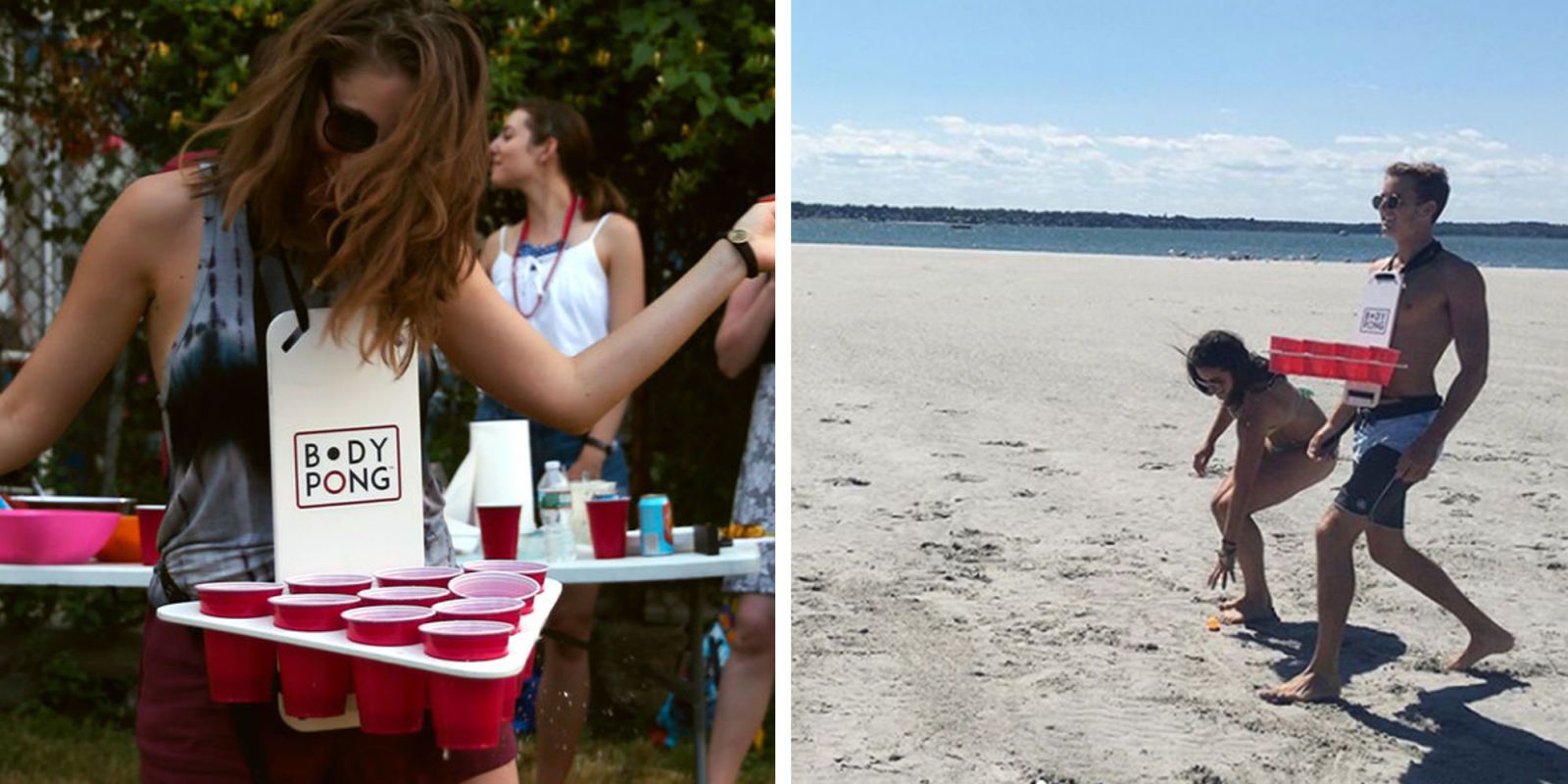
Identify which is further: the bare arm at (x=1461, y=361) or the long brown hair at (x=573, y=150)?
the long brown hair at (x=573, y=150)

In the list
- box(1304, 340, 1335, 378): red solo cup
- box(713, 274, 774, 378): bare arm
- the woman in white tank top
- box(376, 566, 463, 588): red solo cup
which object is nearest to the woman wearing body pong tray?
box(376, 566, 463, 588): red solo cup

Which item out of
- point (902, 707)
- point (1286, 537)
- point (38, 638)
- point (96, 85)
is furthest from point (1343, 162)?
point (38, 638)

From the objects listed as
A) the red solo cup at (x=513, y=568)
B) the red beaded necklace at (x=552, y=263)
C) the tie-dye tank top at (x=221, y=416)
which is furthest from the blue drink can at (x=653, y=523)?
the tie-dye tank top at (x=221, y=416)

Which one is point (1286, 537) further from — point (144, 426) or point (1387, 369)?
point (144, 426)

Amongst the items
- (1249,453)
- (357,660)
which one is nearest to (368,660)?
(357,660)

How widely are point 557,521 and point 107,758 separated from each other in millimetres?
1995

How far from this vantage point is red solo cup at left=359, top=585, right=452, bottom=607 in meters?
1.67

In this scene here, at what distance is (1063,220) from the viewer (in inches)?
159

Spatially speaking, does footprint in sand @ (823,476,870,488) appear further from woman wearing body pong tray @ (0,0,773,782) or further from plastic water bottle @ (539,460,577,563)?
woman wearing body pong tray @ (0,0,773,782)

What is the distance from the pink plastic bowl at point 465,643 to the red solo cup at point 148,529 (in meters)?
1.67

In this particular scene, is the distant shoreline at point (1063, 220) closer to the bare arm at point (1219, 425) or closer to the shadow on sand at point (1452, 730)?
the bare arm at point (1219, 425)

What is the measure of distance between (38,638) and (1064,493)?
9.61 ft

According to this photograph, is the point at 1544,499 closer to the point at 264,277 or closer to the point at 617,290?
the point at 617,290

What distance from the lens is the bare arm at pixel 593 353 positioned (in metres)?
1.95
